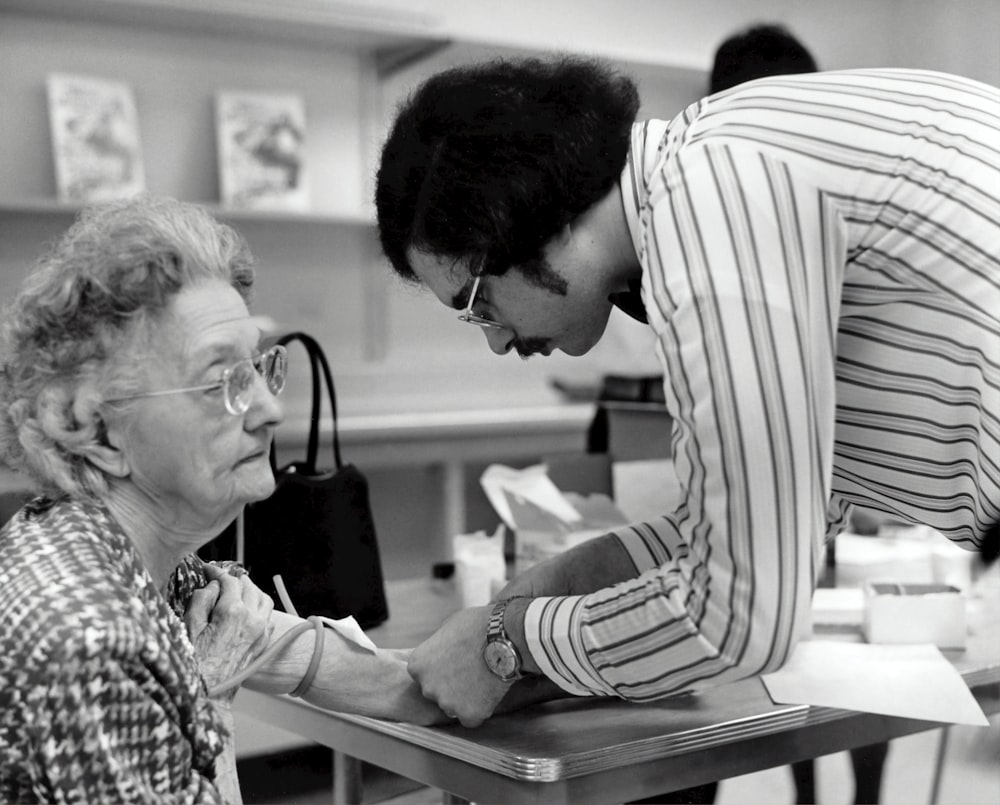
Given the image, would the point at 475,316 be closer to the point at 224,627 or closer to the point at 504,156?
the point at 504,156

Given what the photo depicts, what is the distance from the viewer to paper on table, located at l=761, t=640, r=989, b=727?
1.28 m

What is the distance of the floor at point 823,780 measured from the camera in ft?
4.74

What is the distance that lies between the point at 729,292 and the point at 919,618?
71 centimetres

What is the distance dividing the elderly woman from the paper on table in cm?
61

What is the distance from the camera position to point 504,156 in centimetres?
113

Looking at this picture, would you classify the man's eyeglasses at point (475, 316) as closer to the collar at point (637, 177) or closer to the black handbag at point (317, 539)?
the collar at point (637, 177)

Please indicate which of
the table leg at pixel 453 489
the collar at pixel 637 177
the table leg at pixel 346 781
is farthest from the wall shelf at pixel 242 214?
the collar at pixel 637 177

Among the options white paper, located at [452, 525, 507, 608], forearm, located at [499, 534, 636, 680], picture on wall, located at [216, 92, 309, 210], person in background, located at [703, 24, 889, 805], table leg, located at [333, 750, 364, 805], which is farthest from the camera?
picture on wall, located at [216, 92, 309, 210]

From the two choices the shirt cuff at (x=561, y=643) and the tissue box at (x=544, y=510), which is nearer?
the shirt cuff at (x=561, y=643)

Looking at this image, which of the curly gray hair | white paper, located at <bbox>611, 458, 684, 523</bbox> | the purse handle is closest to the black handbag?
the purse handle

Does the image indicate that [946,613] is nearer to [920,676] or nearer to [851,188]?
[920,676]

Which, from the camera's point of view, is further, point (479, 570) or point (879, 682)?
point (479, 570)

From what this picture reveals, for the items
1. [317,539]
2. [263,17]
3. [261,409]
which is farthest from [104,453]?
[263,17]

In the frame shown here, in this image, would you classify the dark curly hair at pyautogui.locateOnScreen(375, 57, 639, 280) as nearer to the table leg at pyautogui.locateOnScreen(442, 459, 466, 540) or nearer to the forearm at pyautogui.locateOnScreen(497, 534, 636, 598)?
the forearm at pyautogui.locateOnScreen(497, 534, 636, 598)
